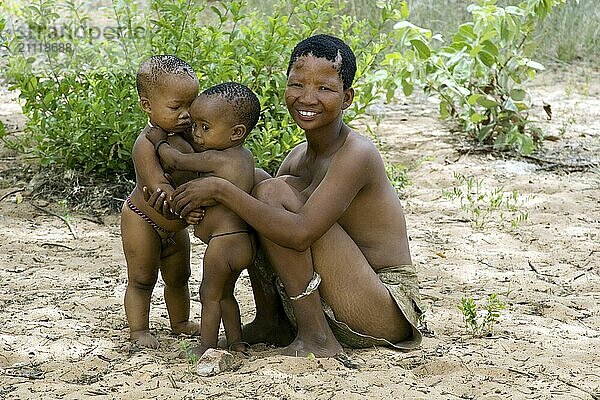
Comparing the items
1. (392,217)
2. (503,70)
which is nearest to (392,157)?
(503,70)

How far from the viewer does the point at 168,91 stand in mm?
3232

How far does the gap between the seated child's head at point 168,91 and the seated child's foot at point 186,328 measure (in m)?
0.83

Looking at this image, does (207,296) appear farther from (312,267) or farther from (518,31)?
(518,31)

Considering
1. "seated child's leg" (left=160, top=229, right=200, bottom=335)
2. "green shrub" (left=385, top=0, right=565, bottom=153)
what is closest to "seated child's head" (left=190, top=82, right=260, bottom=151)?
"seated child's leg" (left=160, top=229, right=200, bottom=335)

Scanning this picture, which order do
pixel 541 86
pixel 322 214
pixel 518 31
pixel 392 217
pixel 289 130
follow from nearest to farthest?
pixel 322 214
pixel 392 217
pixel 289 130
pixel 518 31
pixel 541 86

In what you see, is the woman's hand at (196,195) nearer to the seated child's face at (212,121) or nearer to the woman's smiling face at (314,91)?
the seated child's face at (212,121)

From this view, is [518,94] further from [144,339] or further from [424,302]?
[144,339]

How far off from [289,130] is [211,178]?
232 cm

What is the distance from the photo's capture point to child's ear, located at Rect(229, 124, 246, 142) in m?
3.22

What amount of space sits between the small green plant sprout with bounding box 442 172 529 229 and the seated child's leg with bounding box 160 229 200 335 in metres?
2.15

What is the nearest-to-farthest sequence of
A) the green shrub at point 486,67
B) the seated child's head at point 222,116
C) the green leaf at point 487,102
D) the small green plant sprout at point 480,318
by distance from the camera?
the seated child's head at point 222,116 → the small green plant sprout at point 480,318 → the green shrub at point 486,67 → the green leaf at point 487,102

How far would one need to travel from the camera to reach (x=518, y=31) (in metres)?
6.30

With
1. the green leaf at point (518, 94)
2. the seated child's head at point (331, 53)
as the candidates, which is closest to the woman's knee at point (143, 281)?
the seated child's head at point (331, 53)

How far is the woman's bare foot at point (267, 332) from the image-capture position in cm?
354
